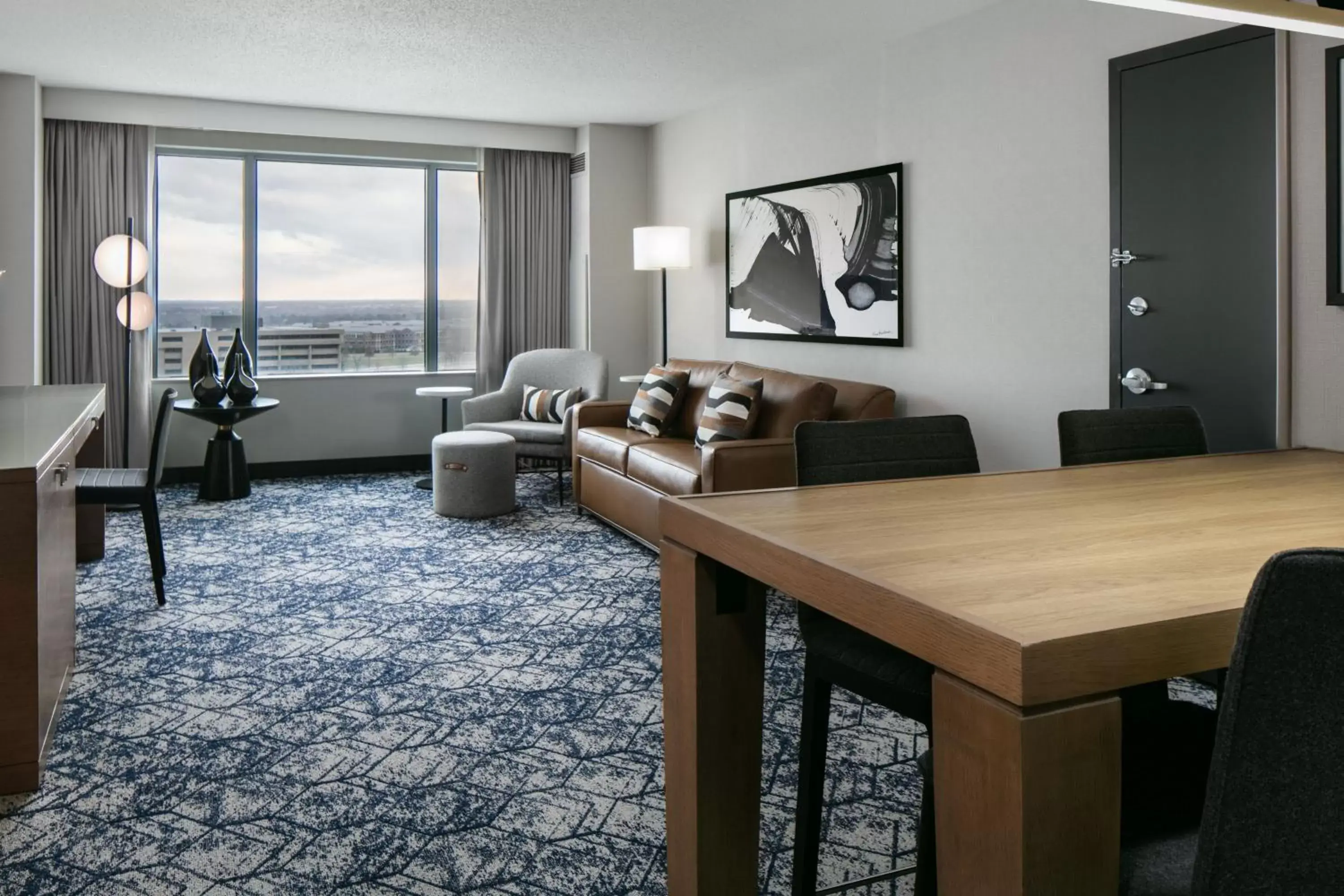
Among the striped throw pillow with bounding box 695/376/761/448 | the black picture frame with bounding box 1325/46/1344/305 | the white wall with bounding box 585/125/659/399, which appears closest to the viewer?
the black picture frame with bounding box 1325/46/1344/305

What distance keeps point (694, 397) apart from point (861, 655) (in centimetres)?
412

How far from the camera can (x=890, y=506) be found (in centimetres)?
180

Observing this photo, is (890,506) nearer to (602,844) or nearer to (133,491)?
(602,844)

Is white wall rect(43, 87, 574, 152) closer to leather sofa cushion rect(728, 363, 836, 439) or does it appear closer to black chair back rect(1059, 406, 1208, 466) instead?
leather sofa cushion rect(728, 363, 836, 439)

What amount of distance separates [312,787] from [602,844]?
0.77 meters

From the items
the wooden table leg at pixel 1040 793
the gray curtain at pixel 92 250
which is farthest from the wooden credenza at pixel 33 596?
the gray curtain at pixel 92 250

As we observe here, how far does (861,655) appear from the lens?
1.73 m

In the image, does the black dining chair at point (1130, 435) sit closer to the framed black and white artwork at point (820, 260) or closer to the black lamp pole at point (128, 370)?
the framed black and white artwork at point (820, 260)

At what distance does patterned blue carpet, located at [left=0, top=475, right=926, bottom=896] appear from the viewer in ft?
6.99

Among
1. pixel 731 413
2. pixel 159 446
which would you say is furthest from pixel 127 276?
pixel 731 413

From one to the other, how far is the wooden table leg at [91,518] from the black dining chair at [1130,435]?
13.8 feet

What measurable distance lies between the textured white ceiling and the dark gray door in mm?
1089

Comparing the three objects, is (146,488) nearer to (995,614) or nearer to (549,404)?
(549,404)

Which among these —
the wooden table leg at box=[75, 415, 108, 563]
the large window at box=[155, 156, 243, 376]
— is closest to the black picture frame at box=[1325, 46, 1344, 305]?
the wooden table leg at box=[75, 415, 108, 563]
